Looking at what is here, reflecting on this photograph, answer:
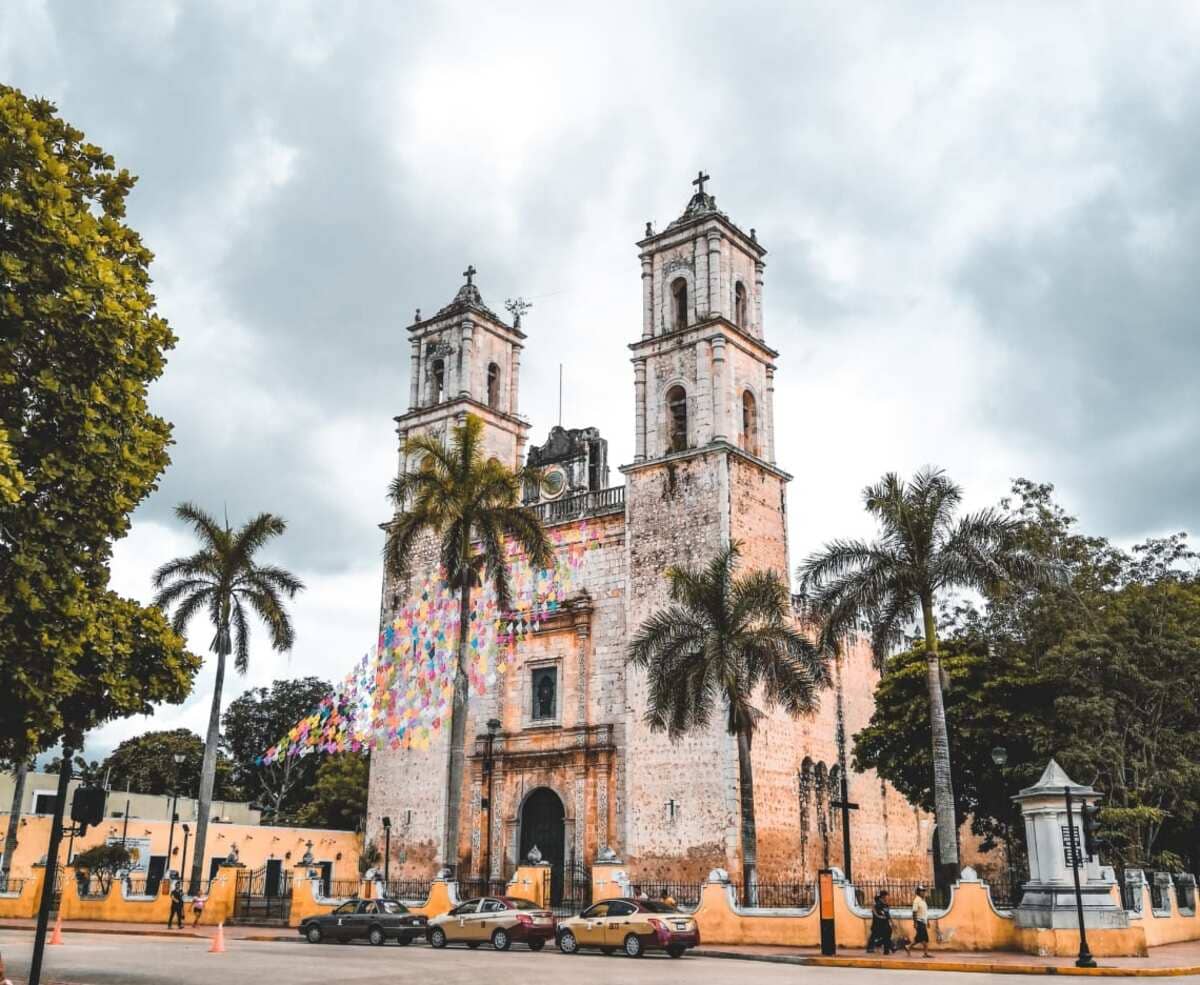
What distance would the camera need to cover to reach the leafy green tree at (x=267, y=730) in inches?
2168

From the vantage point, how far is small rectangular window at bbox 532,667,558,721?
31.7m

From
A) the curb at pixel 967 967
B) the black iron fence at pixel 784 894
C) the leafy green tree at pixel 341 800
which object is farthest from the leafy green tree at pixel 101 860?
the curb at pixel 967 967

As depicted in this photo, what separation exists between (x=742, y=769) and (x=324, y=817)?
28333 millimetres

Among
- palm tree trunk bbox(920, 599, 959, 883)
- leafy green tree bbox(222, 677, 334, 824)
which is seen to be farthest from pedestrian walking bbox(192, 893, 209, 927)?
leafy green tree bbox(222, 677, 334, 824)

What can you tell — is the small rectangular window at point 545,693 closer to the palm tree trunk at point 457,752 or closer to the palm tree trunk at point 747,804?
the palm tree trunk at point 457,752

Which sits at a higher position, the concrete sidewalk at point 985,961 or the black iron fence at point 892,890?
the black iron fence at point 892,890

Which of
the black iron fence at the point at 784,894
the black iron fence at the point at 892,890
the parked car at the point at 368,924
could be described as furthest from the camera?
the black iron fence at the point at 892,890

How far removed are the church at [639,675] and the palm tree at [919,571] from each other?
6531mm

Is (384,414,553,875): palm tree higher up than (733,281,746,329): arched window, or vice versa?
(733,281,746,329): arched window

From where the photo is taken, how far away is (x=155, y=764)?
48969 millimetres

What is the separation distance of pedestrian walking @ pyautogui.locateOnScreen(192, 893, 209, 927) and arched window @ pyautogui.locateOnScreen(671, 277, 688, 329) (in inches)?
762

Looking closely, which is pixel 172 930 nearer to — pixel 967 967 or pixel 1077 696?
pixel 967 967

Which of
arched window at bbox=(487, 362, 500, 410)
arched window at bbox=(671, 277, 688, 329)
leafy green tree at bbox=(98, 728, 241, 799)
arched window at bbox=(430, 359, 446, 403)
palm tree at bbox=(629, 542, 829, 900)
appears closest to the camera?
palm tree at bbox=(629, 542, 829, 900)

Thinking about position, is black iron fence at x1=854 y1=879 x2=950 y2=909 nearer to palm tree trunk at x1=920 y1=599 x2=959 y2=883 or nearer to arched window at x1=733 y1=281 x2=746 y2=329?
palm tree trunk at x1=920 y1=599 x2=959 y2=883
